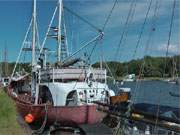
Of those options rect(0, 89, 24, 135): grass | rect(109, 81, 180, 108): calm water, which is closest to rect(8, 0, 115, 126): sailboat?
rect(0, 89, 24, 135): grass

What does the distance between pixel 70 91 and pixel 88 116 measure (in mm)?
2012

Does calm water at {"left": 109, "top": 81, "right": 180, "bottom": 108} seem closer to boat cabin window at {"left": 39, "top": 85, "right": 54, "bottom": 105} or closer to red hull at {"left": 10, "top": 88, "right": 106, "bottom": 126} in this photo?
red hull at {"left": 10, "top": 88, "right": 106, "bottom": 126}

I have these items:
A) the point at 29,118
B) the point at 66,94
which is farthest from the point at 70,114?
the point at 29,118

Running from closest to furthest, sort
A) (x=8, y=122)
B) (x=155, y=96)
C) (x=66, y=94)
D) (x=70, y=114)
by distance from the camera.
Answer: (x=8, y=122)
(x=70, y=114)
(x=66, y=94)
(x=155, y=96)

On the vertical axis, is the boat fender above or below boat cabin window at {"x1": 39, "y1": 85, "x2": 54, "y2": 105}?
below

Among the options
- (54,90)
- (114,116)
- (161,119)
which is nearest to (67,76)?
(54,90)

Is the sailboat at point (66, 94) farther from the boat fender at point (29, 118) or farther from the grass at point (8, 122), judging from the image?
the grass at point (8, 122)

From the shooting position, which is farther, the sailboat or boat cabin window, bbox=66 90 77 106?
boat cabin window, bbox=66 90 77 106

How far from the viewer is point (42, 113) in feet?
91.0

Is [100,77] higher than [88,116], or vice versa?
[100,77]

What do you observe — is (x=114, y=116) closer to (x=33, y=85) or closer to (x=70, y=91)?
(x=70, y=91)

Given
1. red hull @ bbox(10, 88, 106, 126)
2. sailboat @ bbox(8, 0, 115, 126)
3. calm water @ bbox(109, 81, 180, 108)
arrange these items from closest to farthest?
calm water @ bbox(109, 81, 180, 108)
red hull @ bbox(10, 88, 106, 126)
sailboat @ bbox(8, 0, 115, 126)

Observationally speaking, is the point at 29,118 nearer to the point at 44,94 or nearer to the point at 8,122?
the point at 44,94

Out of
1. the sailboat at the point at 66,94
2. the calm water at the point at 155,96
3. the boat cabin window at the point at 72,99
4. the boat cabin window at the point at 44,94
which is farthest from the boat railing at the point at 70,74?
the calm water at the point at 155,96
